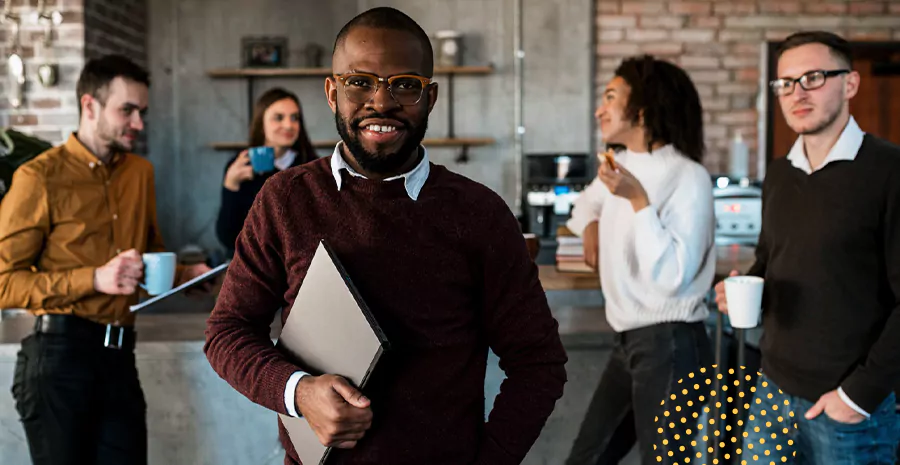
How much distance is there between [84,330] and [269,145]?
126cm

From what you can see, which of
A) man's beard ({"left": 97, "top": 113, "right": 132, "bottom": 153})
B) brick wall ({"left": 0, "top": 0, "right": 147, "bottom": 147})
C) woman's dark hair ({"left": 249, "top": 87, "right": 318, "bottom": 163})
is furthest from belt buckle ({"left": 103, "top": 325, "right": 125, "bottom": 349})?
brick wall ({"left": 0, "top": 0, "right": 147, "bottom": 147})

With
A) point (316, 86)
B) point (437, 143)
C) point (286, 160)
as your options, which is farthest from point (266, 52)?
point (286, 160)

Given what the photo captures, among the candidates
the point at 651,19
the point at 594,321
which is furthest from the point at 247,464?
the point at 651,19

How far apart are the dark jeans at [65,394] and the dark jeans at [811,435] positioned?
158 cm

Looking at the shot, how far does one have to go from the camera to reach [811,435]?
1.73 m

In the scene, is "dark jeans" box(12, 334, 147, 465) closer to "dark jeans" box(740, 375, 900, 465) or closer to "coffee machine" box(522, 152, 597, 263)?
"dark jeans" box(740, 375, 900, 465)

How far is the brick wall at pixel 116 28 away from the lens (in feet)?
14.0

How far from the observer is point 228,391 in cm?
243

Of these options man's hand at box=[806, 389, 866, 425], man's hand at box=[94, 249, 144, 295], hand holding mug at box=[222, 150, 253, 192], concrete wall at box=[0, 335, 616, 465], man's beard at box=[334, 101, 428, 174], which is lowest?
concrete wall at box=[0, 335, 616, 465]

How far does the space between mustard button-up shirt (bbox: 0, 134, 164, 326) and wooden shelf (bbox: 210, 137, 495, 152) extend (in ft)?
10.1

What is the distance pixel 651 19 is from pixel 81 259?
4.04 m

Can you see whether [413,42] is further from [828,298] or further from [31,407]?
[31,407]

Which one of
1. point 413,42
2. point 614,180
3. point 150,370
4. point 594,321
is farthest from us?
point 594,321

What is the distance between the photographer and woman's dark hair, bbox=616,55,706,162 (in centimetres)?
209
